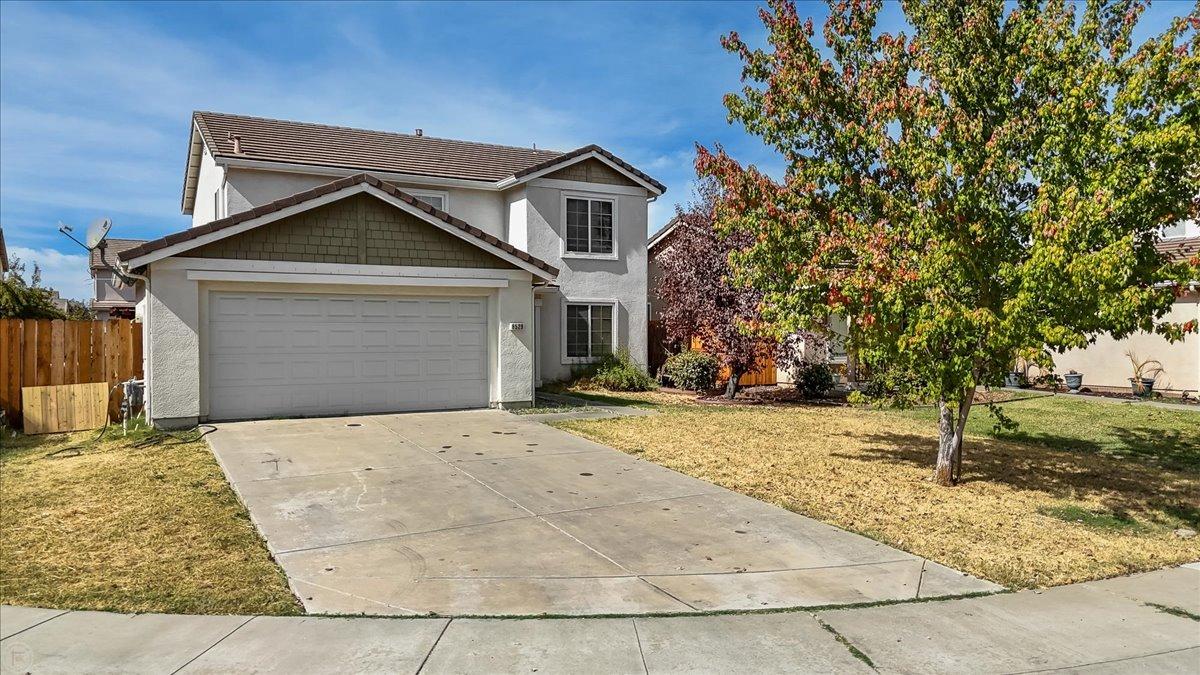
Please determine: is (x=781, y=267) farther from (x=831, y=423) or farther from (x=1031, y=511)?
(x=831, y=423)

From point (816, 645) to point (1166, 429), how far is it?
12789 millimetres

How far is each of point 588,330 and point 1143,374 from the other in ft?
47.4

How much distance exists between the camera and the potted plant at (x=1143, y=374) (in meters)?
18.6

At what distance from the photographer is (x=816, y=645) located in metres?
4.38

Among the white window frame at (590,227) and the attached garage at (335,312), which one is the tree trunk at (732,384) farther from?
the attached garage at (335,312)

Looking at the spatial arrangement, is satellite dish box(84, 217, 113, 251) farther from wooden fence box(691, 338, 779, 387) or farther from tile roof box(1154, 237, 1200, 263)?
tile roof box(1154, 237, 1200, 263)

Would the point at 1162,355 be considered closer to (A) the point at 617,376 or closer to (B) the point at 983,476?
(B) the point at 983,476

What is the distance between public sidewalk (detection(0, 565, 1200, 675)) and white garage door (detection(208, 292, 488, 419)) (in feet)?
28.8

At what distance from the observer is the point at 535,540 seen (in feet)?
20.8

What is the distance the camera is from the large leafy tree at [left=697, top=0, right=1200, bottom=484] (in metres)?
7.12

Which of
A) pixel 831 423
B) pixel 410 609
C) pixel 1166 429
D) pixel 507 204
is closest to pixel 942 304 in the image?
pixel 410 609

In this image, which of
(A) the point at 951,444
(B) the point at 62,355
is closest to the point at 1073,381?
(A) the point at 951,444

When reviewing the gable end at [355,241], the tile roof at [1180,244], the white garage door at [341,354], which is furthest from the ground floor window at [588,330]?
the tile roof at [1180,244]

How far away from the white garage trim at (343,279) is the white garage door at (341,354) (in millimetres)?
390
